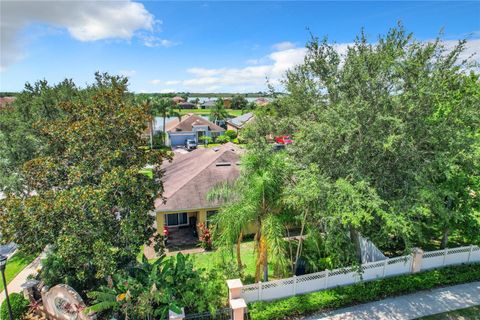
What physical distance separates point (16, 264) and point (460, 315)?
2182cm

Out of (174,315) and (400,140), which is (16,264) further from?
(400,140)

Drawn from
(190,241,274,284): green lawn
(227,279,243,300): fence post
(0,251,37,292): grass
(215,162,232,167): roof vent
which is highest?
(215,162,232,167): roof vent

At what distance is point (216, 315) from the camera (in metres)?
11.5

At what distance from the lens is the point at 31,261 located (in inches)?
684

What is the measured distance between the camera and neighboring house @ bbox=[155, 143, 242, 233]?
62.2 feet

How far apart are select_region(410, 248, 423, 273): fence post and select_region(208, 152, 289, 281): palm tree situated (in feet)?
21.5

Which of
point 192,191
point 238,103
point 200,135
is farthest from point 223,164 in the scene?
point 238,103

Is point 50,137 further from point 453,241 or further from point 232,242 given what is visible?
point 453,241

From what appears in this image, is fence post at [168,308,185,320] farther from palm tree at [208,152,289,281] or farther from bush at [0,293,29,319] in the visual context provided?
bush at [0,293,29,319]

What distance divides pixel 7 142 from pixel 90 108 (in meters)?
11.9

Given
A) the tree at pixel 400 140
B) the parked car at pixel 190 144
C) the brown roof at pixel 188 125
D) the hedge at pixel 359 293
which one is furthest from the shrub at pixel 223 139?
the hedge at pixel 359 293

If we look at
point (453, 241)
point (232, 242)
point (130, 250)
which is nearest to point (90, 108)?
point (130, 250)

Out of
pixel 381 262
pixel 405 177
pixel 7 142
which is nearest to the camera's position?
pixel 405 177

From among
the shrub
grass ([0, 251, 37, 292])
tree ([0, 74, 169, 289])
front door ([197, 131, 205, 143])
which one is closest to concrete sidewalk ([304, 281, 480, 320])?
tree ([0, 74, 169, 289])
